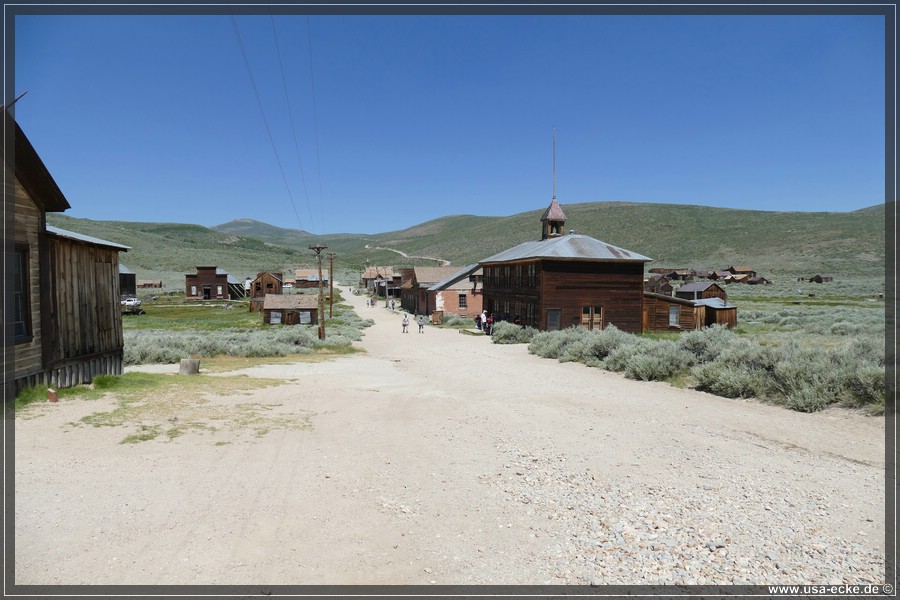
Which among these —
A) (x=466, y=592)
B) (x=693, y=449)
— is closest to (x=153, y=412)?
(x=466, y=592)

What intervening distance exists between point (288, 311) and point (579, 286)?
2324 centimetres

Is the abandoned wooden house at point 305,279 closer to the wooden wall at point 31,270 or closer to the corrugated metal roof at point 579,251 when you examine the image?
the corrugated metal roof at point 579,251

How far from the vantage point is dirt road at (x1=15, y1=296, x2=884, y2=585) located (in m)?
4.74

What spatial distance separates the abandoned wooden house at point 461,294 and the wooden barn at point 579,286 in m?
12.4

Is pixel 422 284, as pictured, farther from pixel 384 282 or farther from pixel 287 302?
pixel 384 282

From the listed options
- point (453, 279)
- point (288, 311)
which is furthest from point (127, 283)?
point (453, 279)

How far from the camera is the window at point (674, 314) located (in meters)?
34.9

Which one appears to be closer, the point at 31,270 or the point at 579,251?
the point at 31,270

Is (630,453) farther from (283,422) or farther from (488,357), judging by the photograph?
(488,357)

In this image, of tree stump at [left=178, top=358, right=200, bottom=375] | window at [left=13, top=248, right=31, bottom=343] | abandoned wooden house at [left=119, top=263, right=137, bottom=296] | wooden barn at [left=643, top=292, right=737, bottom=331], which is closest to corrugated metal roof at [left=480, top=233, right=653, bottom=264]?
wooden barn at [left=643, top=292, right=737, bottom=331]

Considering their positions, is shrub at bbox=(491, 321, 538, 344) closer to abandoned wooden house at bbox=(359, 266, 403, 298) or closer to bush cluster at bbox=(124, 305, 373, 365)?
bush cluster at bbox=(124, 305, 373, 365)

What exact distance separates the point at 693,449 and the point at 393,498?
17.5ft

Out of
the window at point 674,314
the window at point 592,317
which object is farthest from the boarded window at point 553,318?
the window at point 674,314

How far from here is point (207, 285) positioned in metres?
70.4
